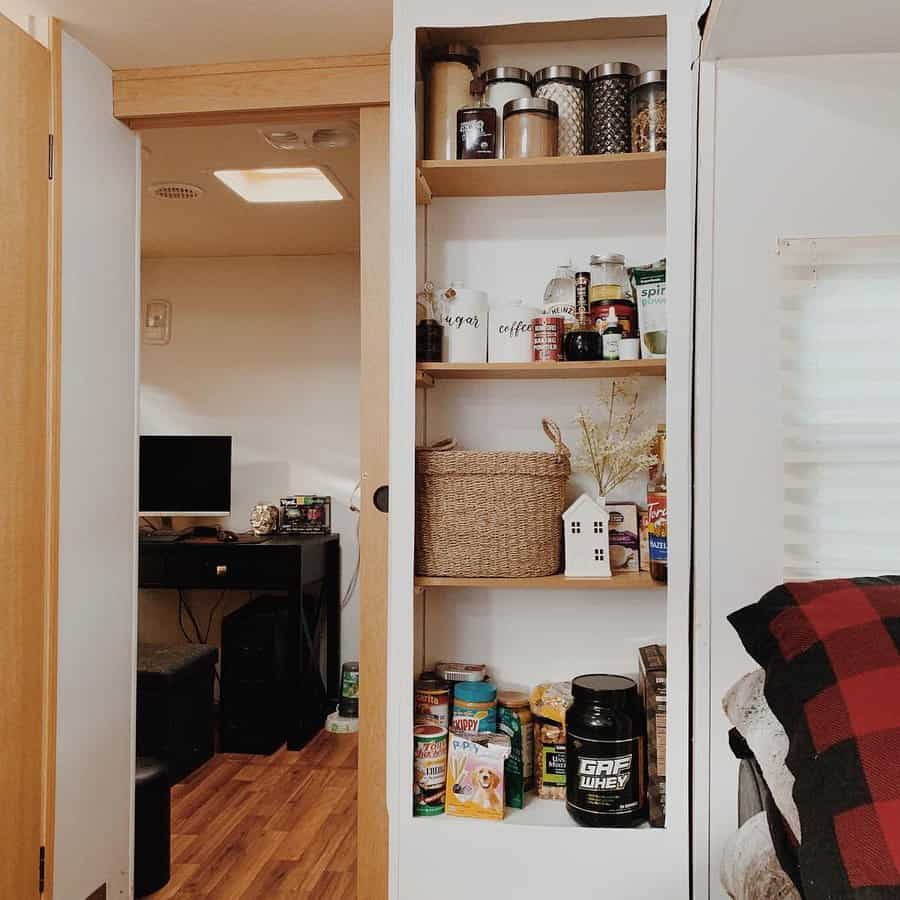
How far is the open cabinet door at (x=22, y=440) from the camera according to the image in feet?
6.72

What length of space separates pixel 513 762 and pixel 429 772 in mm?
186

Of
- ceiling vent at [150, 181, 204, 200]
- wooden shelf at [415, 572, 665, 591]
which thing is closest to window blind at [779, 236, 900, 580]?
wooden shelf at [415, 572, 665, 591]

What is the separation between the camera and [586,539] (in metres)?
1.98

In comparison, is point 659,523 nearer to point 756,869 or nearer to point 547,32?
point 756,869

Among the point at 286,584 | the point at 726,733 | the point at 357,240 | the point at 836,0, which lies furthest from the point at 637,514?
the point at 357,240

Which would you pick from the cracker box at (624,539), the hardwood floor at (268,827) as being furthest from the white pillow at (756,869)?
the hardwood floor at (268,827)

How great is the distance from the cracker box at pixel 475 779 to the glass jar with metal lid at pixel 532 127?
4.04 ft

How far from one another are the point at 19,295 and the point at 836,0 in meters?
1.73

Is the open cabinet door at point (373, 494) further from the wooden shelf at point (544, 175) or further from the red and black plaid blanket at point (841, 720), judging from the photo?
the red and black plaid blanket at point (841, 720)

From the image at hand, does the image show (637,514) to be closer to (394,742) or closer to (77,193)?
(394,742)

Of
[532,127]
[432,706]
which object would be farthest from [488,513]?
[532,127]

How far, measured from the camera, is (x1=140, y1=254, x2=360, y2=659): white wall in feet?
15.5

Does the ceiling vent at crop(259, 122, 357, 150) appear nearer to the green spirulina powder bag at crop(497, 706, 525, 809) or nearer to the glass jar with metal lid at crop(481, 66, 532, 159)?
the glass jar with metal lid at crop(481, 66, 532, 159)

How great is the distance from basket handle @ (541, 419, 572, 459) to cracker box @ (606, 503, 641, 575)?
17 centimetres
